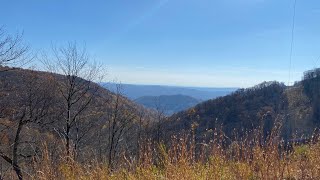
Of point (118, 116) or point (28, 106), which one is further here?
point (118, 116)

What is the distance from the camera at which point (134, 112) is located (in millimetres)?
24375

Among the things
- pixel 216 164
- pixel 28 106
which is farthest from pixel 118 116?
pixel 216 164

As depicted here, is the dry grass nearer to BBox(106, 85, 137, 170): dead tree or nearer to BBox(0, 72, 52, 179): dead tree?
BBox(0, 72, 52, 179): dead tree

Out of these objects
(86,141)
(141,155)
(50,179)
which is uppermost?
(141,155)

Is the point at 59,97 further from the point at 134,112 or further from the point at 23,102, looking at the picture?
the point at 134,112

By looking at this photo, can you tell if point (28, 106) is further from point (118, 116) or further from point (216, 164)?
point (216, 164)

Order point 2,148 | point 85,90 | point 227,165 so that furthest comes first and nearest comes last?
point 85,90 < point 2,148 < point 227,165

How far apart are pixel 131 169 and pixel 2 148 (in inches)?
459

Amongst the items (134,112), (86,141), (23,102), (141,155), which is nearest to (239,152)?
(141,155)

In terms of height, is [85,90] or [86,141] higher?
[85,90]

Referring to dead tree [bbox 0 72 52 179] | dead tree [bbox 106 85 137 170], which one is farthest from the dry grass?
dead tree [bbox 106 85 137 170]

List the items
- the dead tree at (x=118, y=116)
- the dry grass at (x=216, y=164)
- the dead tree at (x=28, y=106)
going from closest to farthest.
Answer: the dry grass at (x=216, y=164)
the dead tree at (x=28, y=106)
the dead tree at (x=118, y=116)

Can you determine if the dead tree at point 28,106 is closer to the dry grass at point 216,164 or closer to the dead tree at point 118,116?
the dead tree at point 118,116

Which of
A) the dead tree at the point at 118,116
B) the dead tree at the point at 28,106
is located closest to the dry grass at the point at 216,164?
the dead tree at the point at 28,106
